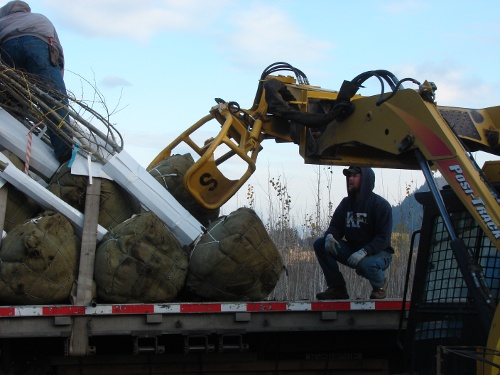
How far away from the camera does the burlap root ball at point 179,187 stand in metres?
6.46

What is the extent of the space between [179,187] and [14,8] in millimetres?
2187

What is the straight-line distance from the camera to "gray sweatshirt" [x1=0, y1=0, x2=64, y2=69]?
6.62 meters

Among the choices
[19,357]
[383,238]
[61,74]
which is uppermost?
[61,74]

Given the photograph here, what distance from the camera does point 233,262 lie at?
5594 mm

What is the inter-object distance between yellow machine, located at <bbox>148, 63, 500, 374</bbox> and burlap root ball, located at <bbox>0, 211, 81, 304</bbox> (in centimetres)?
116

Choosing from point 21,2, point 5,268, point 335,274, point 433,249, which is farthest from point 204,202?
point 21,2

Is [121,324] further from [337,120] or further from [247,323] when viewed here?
[337,120]

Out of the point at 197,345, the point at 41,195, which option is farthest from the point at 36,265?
the point at 197,345

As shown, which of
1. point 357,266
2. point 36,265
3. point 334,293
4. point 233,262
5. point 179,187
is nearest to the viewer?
point 36,265

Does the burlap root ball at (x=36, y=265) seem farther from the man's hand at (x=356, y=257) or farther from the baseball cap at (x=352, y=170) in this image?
the baseball cap at (x=352, y=170)

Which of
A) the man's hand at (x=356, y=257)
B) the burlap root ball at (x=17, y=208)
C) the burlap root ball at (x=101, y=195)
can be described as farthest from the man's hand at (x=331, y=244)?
the burlap root ball at (x=17, y=208)

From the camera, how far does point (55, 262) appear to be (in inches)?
209

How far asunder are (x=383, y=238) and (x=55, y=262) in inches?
95.0

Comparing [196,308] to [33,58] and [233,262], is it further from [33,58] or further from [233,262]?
[33,58]
